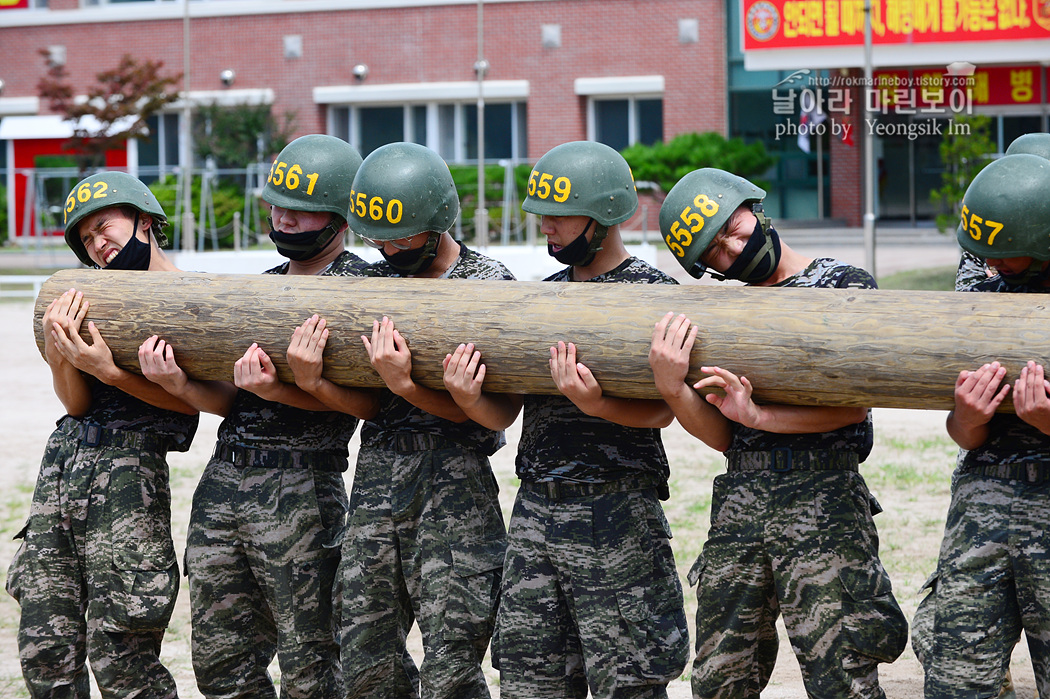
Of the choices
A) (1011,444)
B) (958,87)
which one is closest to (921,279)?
(958,87)

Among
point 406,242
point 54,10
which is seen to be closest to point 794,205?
point 54,10

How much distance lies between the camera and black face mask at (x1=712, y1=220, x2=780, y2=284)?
13.1ft

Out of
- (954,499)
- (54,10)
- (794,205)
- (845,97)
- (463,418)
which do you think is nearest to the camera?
(954,499)

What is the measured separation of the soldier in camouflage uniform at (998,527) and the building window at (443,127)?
27.0 meters

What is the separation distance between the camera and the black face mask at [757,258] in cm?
398

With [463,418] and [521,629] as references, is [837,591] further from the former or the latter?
[463,418]

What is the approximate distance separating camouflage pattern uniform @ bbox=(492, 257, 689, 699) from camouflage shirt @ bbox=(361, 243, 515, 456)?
1.05 feet

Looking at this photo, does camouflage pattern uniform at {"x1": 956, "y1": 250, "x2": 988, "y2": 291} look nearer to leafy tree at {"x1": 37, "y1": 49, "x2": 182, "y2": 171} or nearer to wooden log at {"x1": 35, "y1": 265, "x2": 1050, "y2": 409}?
wooden log at {"x1": 35, "y1": 265, "x2": 1050, "y2": 409}

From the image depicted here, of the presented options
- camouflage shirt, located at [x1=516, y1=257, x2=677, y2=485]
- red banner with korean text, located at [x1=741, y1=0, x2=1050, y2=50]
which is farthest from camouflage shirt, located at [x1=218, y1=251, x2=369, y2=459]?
Result: red banner with korean text, located at [x1=741, y1=0, x2=1050, y2=50]

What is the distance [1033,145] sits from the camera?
5.08 metres

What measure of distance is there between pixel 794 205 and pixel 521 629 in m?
26.1

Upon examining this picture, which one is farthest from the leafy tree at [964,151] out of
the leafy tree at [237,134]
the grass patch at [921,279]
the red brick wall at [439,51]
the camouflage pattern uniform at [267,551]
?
the leafy tree at [237,134]

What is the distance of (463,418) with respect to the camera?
4.33 meters

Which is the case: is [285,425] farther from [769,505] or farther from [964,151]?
[964,151]
